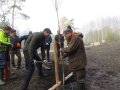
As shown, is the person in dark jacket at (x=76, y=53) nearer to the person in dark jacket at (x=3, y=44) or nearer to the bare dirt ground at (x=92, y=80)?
the bare dirt ground at (x=92, y=80)

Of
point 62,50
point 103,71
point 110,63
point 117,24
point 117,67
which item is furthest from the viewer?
point 117,24

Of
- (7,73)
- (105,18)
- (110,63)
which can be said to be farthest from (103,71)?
(105,18)

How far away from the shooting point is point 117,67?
1334cm

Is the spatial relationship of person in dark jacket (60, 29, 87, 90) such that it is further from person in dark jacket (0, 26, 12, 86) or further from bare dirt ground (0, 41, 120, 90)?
person in dark jacket (0, 26, 12, 86)

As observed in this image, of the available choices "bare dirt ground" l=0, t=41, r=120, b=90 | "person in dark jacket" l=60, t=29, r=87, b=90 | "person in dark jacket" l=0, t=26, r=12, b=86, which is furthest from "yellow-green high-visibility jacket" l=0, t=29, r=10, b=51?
"person in dark jacket" l=60, t=29, r=87, b=90

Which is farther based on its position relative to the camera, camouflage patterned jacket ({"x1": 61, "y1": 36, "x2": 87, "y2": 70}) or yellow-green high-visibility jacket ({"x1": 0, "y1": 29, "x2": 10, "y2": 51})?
yellow-green high-visibility jacket ({"x1": 0, "y1": 29, "x2": 10, "y2": 51})

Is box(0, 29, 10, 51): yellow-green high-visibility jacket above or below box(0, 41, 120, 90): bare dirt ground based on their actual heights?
above

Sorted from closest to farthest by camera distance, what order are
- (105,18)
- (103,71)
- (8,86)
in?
(8,86)
(103,71)
(105,18)

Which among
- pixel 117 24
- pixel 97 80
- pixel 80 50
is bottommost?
pixel 97 80

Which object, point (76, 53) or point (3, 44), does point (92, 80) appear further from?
point (3, 44)

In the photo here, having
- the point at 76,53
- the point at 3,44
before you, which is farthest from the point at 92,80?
the point at 3,44

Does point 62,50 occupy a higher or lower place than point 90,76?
higher

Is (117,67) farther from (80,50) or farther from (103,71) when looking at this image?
(80,50)

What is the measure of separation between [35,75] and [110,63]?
5.42 metres
